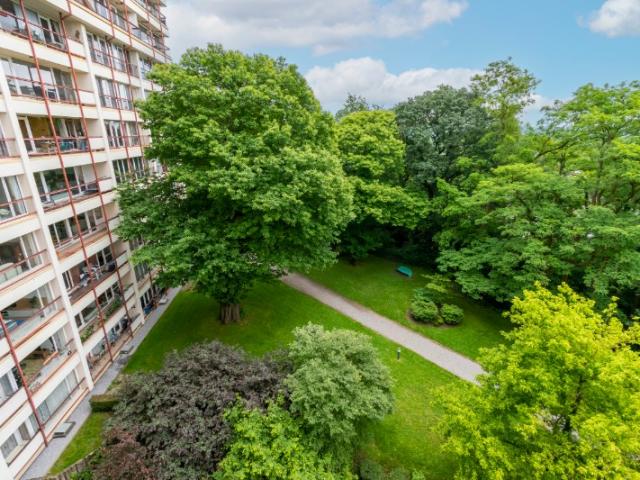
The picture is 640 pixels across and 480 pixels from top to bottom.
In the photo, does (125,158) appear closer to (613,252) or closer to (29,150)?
(29,150)

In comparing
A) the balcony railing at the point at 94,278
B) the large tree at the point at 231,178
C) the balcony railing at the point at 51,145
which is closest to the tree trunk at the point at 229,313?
the large tree at the point at 231,178

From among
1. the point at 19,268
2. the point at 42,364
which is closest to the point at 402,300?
the point at 42,364

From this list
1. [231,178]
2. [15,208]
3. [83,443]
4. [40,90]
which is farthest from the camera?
[231,178]

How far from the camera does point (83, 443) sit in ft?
47.5

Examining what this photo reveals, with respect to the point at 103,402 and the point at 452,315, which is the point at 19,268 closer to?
the point at 103,402

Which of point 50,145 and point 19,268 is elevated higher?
point 50,145

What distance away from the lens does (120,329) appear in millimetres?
21219

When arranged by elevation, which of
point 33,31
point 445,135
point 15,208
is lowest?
point 15,208

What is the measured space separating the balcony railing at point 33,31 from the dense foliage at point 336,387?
17570mm

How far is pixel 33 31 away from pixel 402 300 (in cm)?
2765

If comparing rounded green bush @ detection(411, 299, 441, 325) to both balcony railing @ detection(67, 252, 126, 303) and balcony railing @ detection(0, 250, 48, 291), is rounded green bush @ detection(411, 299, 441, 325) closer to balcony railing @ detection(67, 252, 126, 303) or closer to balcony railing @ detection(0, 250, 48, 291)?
balcony railing @ detection(67, 252, 126, 303)

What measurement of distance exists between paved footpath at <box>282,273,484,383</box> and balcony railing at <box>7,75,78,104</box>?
19.1 metres

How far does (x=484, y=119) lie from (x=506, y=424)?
25561 millimetres

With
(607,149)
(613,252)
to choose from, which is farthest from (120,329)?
(607,149)
